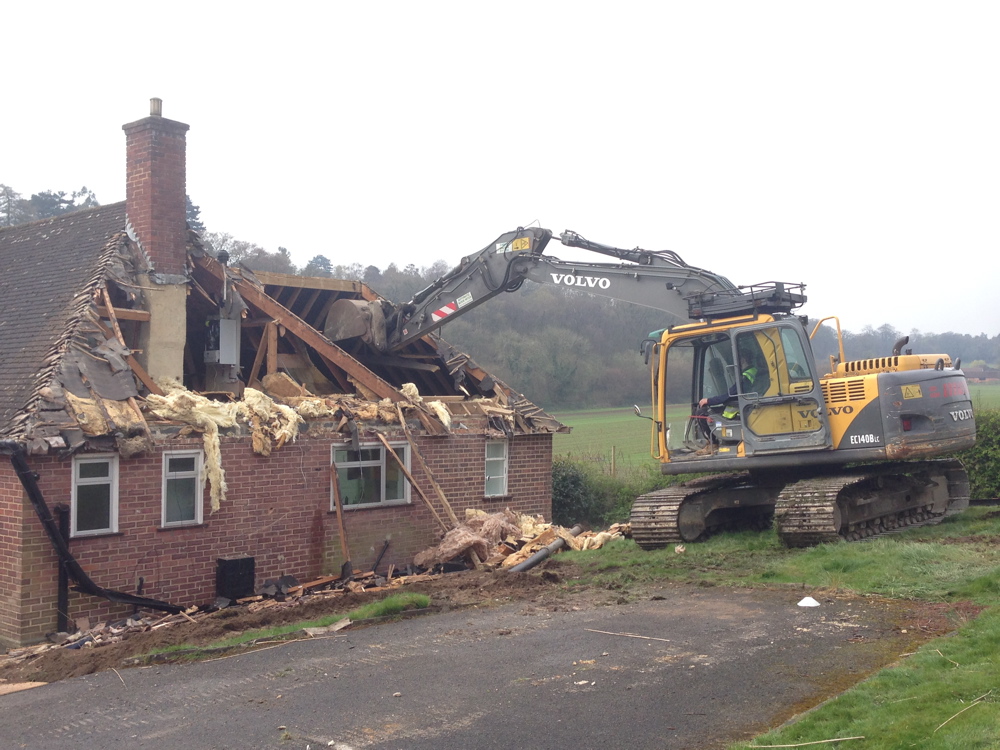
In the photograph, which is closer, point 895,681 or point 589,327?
point 895,681

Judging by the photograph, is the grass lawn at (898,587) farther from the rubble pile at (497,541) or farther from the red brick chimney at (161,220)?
the red brick chimney at (161,220)

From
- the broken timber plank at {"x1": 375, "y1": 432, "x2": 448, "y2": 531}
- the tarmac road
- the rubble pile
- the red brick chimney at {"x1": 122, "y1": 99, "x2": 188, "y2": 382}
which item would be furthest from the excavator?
the red brick chimney at {"x1": 122, "y1": 99, "x2": 188, "y2": 382}

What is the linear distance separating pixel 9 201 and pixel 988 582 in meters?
60.0

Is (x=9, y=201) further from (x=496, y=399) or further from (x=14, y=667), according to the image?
(x=14, y=667)

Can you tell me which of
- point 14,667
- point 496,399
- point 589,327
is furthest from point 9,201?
point 14,667

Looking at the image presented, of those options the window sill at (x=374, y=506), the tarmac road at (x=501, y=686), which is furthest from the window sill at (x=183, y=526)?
the tarmac road at (x=501, y=686)

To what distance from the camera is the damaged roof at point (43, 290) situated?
42.4ft

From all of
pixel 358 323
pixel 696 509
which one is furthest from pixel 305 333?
pixel 696 509

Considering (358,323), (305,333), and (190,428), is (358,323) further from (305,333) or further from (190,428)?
(190,428)

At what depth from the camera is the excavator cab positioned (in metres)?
12.5

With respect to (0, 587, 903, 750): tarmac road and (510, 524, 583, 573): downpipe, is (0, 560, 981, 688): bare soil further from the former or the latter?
(510, 524, 583, 573): downpipe

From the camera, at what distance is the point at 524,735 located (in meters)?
6.11

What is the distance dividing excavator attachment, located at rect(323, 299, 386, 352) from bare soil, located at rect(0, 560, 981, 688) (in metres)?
5.61

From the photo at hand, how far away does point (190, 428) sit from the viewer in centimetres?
1366
